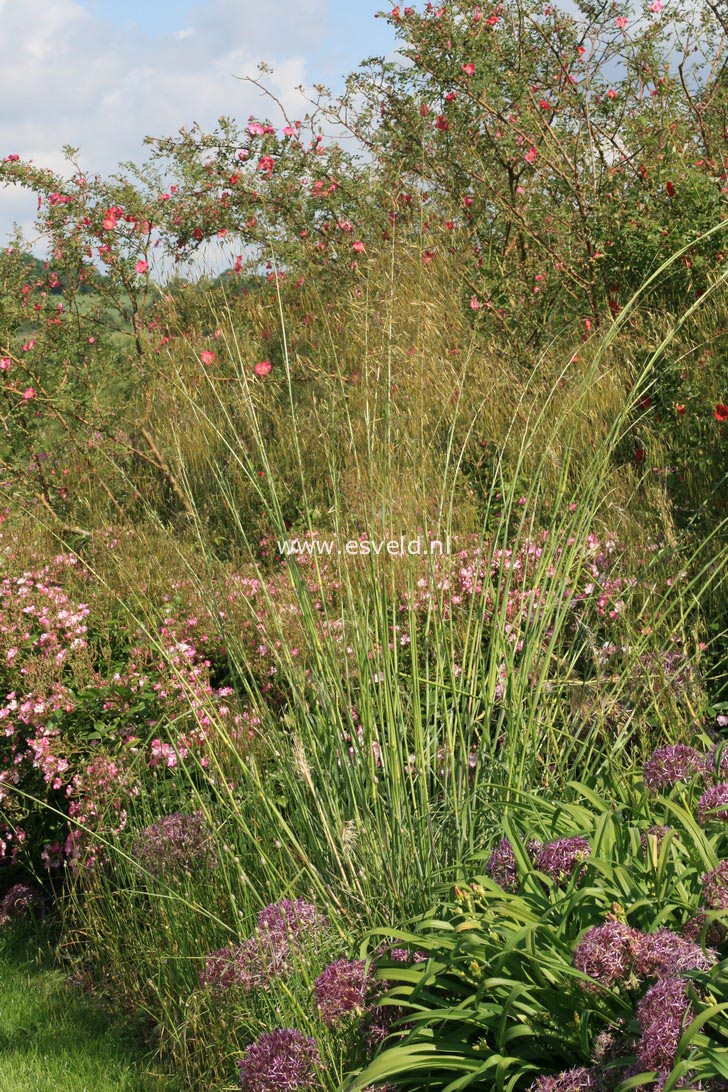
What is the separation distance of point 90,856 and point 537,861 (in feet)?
6.06

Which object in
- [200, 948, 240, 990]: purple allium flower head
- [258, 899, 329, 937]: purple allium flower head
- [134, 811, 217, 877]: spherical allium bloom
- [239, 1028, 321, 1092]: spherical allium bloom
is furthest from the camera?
[134, 811, 217, 877]: spherical allium bloom

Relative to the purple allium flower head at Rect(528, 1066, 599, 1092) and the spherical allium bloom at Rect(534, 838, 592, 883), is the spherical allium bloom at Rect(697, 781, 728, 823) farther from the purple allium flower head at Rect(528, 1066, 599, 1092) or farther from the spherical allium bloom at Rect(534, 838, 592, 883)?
the purple allium flower head at Rect(528, 1066, 599, 1092)

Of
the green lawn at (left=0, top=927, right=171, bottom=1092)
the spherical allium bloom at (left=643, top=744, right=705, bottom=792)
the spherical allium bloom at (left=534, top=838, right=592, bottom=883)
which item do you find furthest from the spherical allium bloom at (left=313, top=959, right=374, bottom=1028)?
the green lawn at (left=0, top=927, right=171, bottom=1092)

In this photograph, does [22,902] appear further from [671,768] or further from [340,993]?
[671,768]

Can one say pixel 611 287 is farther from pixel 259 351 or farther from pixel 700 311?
pixel 259 351

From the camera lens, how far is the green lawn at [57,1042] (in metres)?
2.57

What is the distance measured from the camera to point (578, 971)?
153 centimetres

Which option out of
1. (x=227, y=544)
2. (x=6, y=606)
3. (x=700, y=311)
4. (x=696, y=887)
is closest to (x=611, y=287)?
(x=700, y=311)

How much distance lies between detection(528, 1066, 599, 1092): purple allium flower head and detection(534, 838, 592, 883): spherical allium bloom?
1.17 feet

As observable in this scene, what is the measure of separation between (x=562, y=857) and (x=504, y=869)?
0.42 feet

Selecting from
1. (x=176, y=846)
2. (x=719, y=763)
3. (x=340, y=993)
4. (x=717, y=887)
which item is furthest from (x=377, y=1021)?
(x=176, y=846)

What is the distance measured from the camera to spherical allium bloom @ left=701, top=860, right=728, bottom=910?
62.6 inches

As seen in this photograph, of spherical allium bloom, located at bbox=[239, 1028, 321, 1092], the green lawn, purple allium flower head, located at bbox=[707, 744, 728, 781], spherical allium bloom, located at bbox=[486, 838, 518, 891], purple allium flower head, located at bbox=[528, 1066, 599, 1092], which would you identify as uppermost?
purple allium flower head, located at bbox=[707, 744, 728, 781]

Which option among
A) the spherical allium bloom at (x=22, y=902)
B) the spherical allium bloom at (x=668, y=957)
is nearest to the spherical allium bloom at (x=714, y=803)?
the spherical allium bloom at (x=668, y=957)
